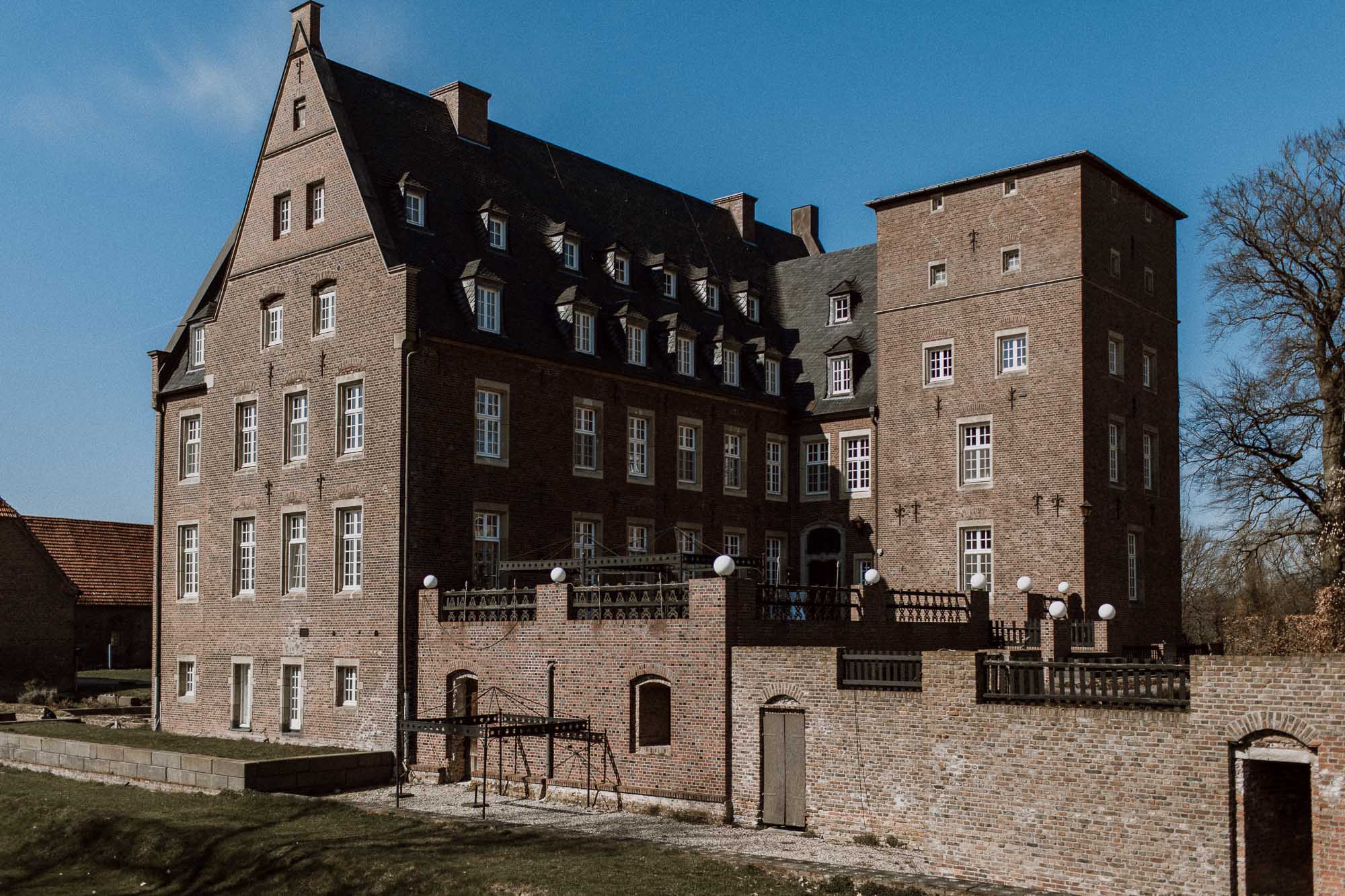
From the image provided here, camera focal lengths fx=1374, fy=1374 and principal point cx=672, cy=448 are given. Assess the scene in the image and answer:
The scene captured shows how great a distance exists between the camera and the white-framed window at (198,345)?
34.4 metres

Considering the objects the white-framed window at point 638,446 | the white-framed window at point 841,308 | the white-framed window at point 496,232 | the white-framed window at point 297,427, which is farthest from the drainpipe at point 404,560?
the white-framed window at point 841,308

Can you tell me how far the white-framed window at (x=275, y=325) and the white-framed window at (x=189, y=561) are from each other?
5.35 meters

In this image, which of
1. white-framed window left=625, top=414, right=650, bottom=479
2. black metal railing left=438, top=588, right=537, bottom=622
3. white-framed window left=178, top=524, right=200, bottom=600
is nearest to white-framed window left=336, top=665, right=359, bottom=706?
black metal railing left=438, top=588, right=537, bottom=622

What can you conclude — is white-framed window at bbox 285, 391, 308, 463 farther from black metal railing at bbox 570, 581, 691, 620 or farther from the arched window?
the arched window

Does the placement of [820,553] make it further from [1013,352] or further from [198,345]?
[198,345]

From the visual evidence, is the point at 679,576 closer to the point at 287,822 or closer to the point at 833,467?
the point at 287,822

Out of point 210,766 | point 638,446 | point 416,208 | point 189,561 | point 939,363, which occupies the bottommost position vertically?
point 210,766

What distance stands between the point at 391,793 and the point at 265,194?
14.9 m

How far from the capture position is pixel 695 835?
69.1ft

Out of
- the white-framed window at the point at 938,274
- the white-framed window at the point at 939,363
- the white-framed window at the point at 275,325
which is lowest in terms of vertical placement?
the white-framed window at the point at 939,363

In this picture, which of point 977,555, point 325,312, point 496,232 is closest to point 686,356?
point 496,232

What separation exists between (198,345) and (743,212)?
691 inches

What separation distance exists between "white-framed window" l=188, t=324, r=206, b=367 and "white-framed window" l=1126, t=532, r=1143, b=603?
23050mm

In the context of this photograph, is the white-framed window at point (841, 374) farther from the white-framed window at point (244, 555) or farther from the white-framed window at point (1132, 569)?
the white-framed window at point (244, 555)
